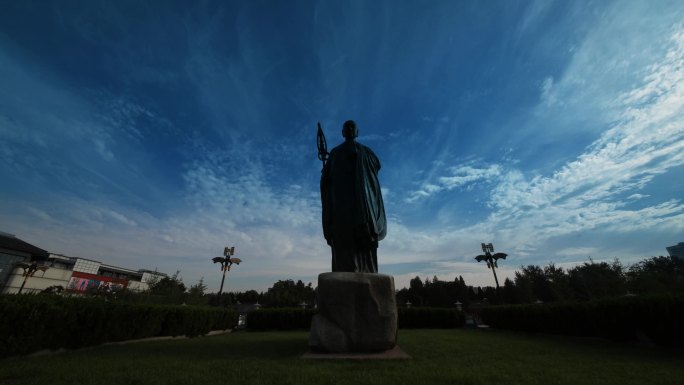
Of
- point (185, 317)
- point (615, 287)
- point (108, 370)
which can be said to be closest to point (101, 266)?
point (185, 317)

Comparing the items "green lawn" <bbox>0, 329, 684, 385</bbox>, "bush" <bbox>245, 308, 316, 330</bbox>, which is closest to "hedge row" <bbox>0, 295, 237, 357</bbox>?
"green lawn" <bbox>0, 329, 684, 385</bbox>

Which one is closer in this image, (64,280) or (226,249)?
(226,249)

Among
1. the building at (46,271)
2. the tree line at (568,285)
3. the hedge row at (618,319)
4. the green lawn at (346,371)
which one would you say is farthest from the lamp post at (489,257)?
the building at (46,271)

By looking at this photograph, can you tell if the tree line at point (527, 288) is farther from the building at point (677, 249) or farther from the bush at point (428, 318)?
the building at point (677, 249)

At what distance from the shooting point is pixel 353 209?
7199 mm

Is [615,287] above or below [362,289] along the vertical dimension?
above

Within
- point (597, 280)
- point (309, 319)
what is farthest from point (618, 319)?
point (597, 280)

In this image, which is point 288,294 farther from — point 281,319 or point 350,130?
point 350,130

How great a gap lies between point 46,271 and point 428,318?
47.7 metres

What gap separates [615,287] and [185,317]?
134ft

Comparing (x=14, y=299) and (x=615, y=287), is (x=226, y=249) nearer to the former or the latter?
(x=14, y=299)

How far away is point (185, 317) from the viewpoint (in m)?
12.2

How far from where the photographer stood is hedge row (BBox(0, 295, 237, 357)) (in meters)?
5.50

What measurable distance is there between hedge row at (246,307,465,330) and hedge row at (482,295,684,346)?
294 inches
